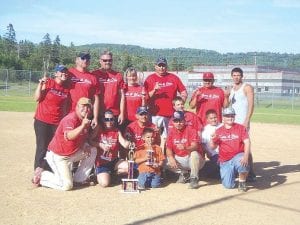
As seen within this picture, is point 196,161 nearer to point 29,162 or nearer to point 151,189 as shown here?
point 151,189

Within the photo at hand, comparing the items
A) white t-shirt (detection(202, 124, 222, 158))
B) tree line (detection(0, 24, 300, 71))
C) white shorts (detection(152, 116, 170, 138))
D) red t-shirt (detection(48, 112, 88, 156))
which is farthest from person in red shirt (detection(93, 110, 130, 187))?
Answer: tree line (detection(0, 24, 300, 71))

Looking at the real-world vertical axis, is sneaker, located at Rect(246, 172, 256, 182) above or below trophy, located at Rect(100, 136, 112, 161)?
below

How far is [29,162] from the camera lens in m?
9.30

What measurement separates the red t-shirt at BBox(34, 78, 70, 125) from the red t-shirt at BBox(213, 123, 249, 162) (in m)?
2.51

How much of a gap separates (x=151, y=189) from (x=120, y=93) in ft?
5.72

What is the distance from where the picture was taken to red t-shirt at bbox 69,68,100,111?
294 inches

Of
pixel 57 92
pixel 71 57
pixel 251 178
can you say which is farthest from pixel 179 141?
pixel 71 57

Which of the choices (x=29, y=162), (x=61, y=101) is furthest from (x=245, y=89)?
(x=29, y=162)

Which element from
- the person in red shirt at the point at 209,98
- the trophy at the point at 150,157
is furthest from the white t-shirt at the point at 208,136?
the trophy at the point at 150,157

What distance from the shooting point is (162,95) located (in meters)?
8.22

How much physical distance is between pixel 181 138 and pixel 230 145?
0.79m

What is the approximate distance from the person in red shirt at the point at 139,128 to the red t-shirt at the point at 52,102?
1135 millimetres

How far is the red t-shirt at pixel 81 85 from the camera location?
7.46 metres

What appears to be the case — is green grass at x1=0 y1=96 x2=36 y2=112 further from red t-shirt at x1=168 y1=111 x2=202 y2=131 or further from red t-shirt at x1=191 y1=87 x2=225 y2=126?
red t-shirt at x1=168 y1=111 x2=202 y2=131
